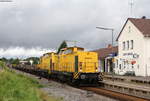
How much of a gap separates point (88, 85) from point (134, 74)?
22658mm

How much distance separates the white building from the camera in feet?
154

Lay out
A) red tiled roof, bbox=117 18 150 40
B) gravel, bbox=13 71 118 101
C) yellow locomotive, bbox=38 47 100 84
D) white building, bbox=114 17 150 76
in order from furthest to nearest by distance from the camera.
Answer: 1. red tiled roof, bbox=117 18 150 40
2. white building, bbox=114 17 150 76
3. yellow locomotive, bbox=38 47 100 84
4. gravel, bbox=13 71 118 101

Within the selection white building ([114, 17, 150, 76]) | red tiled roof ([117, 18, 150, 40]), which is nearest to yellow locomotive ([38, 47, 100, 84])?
white building ([114, 17, 150, 76])

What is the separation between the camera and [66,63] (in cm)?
2912

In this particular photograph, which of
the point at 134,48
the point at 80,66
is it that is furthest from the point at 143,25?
the point at 80,66

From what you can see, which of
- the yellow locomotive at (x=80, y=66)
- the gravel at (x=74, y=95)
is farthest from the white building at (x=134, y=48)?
the gravel at (x=74, y=95)

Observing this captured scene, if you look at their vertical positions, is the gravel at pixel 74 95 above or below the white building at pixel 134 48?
below

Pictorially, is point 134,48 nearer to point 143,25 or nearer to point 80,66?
point 143,25

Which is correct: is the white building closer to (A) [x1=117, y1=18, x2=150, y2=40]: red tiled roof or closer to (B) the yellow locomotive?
(A) [x1=117, y1=18, x2=150, y2=40]: red tiled roof

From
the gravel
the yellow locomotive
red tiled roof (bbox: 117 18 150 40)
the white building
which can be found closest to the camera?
the gravel

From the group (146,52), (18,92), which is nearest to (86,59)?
(18,92)

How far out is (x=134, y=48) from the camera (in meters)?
49.8

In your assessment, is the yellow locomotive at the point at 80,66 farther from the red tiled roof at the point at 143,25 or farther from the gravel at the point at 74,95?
the red tiled roof at the point at 143,25

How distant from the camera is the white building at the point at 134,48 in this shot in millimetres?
46938
